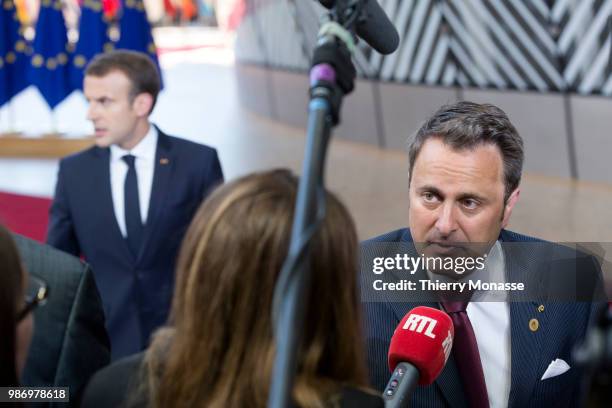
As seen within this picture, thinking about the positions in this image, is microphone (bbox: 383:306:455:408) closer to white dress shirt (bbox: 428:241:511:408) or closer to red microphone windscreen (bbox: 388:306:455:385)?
red microphone windscreen (bbox: 388:306:455:385)

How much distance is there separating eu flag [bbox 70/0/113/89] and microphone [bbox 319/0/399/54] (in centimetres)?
850

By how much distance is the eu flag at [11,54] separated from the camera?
9.56 meters

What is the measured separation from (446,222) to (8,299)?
1.02 m

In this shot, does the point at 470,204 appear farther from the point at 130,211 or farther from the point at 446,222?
the point at 130,211

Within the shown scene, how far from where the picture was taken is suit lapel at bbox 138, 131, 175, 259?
3.66 metres

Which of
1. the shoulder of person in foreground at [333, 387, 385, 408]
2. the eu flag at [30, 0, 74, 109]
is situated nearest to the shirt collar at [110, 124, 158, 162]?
the shoulder of person in foreground at [333, 387, 385, 408]

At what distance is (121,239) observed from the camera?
3.63 m

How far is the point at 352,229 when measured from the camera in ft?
4.54

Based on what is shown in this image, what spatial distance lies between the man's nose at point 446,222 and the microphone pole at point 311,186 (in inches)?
34.3

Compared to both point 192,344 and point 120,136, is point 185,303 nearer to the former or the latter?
point 192,344

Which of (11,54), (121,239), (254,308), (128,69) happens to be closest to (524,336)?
(254,308)

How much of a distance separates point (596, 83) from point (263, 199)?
6.64 m

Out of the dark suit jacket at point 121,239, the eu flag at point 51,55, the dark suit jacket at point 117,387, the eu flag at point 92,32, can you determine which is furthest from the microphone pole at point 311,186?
the eu flag at point 51,55

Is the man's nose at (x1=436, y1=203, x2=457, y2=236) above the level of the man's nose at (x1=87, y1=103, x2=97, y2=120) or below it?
below
